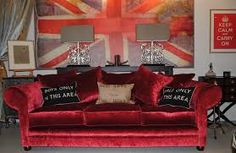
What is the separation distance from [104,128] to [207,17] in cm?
305

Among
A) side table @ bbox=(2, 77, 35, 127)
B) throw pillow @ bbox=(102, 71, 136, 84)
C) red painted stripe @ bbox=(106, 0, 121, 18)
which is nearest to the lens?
throw pillow @ bbox=(102, 71, 136, 84)

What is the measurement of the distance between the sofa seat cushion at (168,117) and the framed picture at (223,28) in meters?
2.27

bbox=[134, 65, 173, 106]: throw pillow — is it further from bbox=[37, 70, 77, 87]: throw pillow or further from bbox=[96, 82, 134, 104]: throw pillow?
bbox=[37, 70, 77, 87]: throw pillow

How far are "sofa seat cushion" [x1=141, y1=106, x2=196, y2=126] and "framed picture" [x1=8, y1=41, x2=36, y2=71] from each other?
2571 millimetres

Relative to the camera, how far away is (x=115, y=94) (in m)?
5.15

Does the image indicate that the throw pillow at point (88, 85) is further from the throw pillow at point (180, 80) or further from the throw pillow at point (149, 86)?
the throw pillow at point (180, 80)

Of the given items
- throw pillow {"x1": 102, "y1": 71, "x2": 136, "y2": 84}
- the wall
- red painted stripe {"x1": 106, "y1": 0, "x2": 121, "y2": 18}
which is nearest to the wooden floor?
throw pillow {"x1": 102, "y1": 71, "x2": 136, "y2": 84}

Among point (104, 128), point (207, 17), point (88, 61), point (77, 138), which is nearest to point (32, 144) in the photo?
point (77, 138)

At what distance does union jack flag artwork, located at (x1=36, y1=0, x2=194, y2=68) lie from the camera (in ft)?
21.3

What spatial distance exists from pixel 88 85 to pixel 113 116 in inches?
35.0

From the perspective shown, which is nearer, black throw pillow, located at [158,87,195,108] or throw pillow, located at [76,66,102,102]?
black throw pillow, located at [158,87,195,108]

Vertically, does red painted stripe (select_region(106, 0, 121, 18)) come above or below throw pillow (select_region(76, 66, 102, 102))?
above

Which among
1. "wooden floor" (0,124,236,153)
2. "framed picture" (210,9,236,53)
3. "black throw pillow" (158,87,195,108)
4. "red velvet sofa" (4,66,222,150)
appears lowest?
"wooden floor" (0,124,236,153)

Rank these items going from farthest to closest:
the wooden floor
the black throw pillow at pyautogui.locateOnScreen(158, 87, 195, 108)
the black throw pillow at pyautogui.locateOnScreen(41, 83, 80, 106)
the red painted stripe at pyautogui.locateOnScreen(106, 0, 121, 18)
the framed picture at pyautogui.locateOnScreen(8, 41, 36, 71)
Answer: the red painted stripe at pyautogui.locateOnScreen(106, 0, 121, 18) < the framed picture at pyautogui.locateOnScreen(8, 41, 36, 71) < the black throw pillow at pyautogui.locateOnScreen(41, 83, 80, 106) < the black throw pillow at pyautogui.locateOnScreen(158, 87, 195, 108) < the wooden floor
